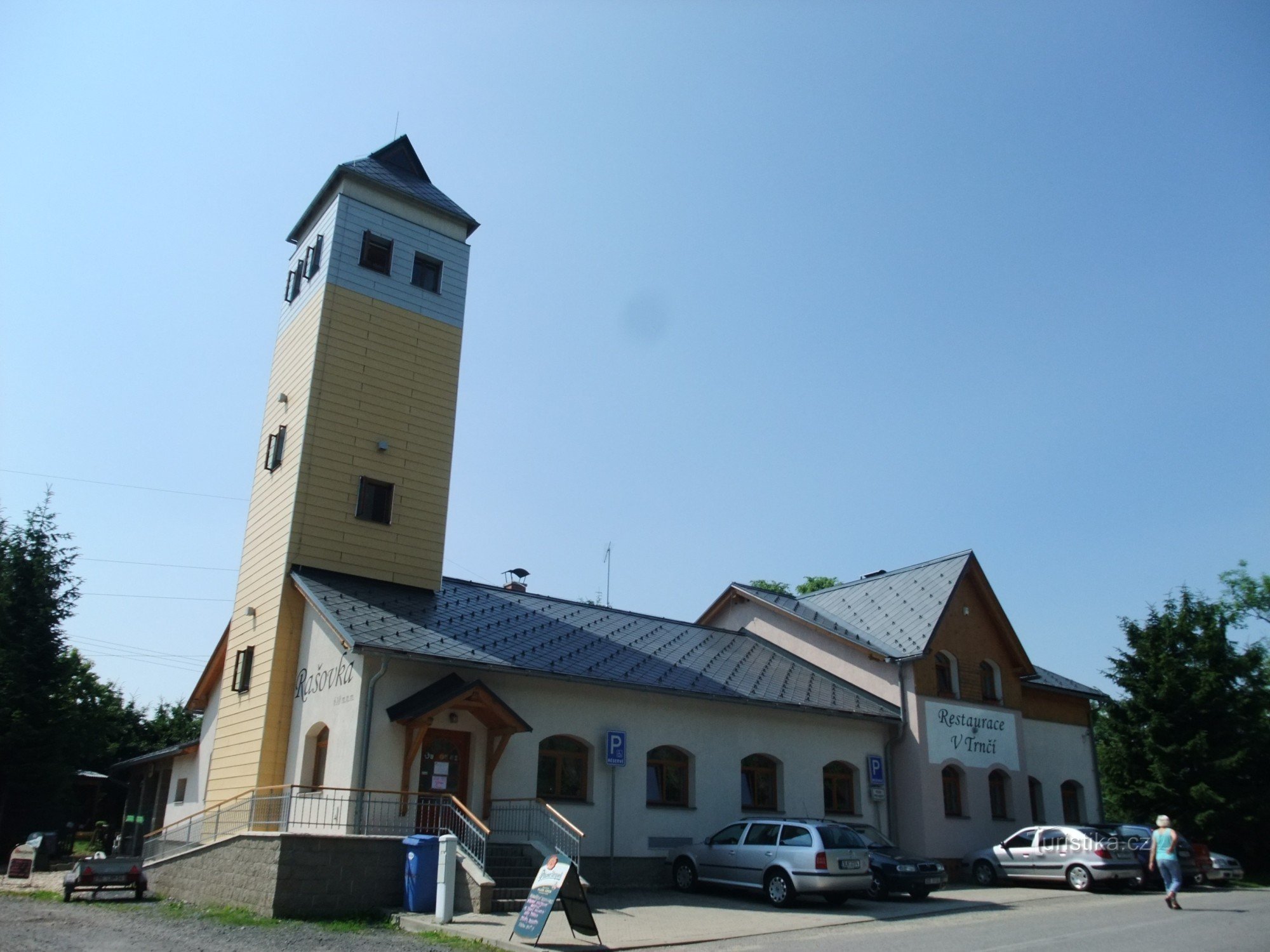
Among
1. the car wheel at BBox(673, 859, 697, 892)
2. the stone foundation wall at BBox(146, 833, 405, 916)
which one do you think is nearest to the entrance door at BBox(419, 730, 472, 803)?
the stone foundation wall at BBox(146, 833, 405, 916)

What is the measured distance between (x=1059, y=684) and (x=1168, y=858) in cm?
1371

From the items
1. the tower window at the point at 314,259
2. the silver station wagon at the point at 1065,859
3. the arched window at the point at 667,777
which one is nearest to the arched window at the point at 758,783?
the arched window at the point at 667,777

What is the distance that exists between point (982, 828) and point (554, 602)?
12.5 metres

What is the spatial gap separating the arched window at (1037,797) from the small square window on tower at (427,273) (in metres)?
21.3

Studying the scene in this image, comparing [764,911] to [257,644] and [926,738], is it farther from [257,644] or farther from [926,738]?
[257,644]

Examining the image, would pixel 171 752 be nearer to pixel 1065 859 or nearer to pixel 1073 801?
pixel 1065 859

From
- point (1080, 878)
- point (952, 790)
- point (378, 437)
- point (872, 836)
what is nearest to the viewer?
point (1080, 878)

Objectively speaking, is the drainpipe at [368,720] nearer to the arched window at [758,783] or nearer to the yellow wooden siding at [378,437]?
the yellow wooden siding at [378,437]

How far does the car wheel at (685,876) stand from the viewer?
17.6 m

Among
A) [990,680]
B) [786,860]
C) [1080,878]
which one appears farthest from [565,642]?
[990,680]

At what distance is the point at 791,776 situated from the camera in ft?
70.4

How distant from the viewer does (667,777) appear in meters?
19.7

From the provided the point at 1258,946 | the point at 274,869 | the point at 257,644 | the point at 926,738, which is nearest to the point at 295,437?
the point at 257,644

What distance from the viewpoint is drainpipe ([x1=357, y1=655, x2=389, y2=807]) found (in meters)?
15.8
